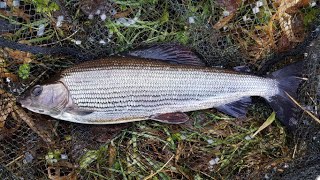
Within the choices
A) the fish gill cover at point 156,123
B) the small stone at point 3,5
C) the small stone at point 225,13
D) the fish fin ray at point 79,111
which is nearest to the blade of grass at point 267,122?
the fish gill cover at point 156,123

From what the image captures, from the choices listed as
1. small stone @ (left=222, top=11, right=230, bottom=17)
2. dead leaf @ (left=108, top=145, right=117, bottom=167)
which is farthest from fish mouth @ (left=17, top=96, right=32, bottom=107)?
small stone @ (left=222, top=11, right=230, bottom=17)

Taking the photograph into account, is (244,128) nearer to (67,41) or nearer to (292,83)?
(292,83)

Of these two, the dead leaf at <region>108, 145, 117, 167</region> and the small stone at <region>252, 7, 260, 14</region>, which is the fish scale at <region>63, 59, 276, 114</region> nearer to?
the dead leaf at <region>108, 145, 117, 167</region>

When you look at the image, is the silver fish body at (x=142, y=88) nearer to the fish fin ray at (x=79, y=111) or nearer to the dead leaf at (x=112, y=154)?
the fish fin ray at (x=79, y=111)

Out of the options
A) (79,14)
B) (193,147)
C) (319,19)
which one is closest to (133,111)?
(193,147)

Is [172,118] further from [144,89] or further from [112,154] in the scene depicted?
[112,154]
